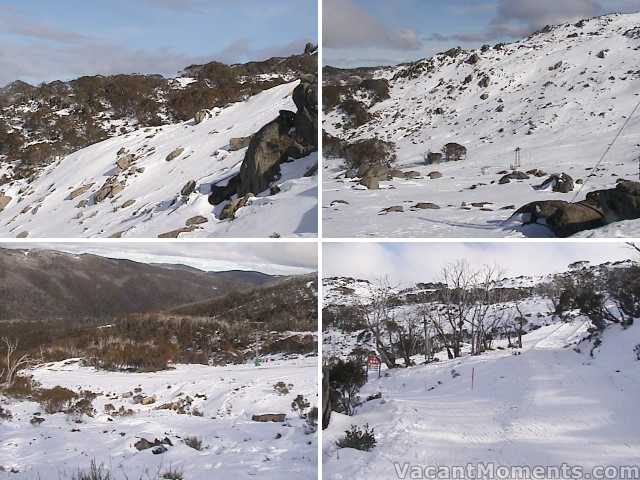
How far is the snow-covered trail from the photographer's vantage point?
2.89 metres

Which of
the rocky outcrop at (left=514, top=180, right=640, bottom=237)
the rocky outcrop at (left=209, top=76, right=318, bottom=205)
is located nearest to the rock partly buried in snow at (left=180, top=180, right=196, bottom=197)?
the rocky outcrop at (left=209, top=76, right=318, bottom=205)

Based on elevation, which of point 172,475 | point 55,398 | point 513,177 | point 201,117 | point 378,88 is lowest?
point 172,475

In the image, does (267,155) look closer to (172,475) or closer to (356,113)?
(356,113)

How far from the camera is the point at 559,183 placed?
149 inches

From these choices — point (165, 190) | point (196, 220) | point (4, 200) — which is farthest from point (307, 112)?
point (4, 200)

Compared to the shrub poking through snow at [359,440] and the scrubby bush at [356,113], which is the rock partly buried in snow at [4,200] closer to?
the scrubby bush at [356,113]

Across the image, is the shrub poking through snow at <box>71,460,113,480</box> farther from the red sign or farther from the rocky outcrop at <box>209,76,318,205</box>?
the rocky outcrop at <box>209,76,318,205</box>

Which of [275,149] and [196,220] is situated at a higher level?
[275,149]

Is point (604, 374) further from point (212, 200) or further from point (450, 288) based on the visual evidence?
point (212, 200)

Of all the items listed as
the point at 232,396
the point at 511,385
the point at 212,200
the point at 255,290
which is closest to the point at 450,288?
the point at 511,385

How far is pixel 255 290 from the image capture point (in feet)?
10.6

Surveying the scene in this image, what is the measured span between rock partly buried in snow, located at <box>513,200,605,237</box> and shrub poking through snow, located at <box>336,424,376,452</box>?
5.32 feet

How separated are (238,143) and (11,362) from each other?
3526mm

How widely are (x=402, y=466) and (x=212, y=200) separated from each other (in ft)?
8.84
